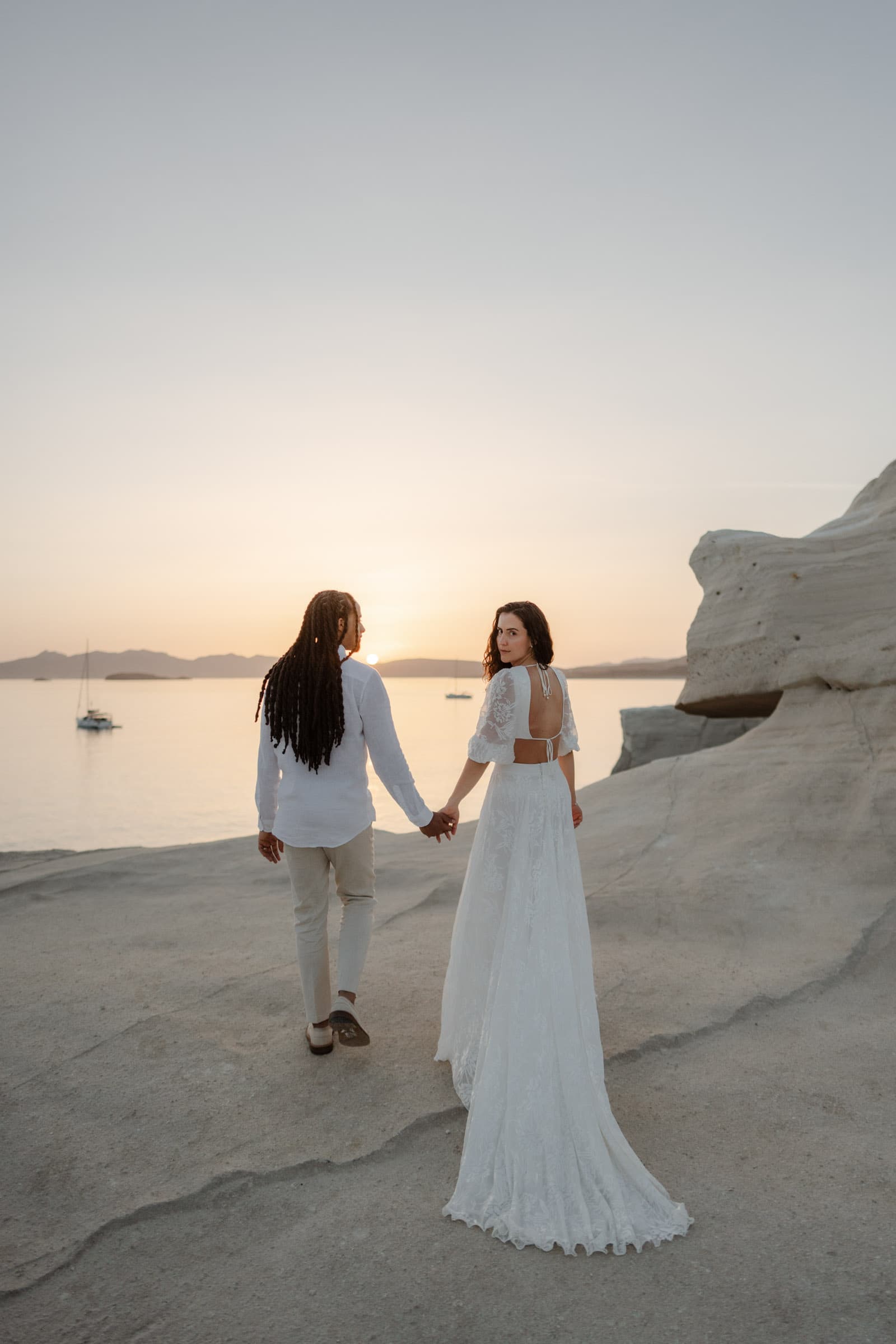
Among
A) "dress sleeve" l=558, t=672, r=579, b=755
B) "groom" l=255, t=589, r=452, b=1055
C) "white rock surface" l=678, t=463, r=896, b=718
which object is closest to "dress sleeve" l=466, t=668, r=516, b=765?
"dress sleeve" l=558, t=672, r=579, b=755

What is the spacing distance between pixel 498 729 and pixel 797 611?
16.4 ft

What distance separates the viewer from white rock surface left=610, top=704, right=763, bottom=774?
530 inches

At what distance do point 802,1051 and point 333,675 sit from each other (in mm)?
2797

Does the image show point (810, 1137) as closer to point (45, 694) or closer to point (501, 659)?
point (501, 659)

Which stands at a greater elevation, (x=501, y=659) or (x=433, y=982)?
(x=501, y=659)

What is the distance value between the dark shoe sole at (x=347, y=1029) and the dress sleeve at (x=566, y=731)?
1.54 metres

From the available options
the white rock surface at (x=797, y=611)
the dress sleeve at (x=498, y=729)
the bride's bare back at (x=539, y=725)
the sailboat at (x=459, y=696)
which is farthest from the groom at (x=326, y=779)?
the sailboat at (x=459, y=696)

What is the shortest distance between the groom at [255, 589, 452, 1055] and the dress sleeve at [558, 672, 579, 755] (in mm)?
607

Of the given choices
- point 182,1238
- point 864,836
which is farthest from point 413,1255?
point 864,836

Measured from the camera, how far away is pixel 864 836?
6.40 m

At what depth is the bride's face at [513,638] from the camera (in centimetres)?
→ 387

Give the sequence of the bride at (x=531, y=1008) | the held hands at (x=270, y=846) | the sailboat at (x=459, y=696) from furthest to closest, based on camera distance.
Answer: the sailboat at (x=459, y=696), the held hands at (x=270, y=846), the bride at (x=531, y=1008)

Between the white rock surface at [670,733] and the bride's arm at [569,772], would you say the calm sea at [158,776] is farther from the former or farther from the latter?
the bride's arm at [569,772]

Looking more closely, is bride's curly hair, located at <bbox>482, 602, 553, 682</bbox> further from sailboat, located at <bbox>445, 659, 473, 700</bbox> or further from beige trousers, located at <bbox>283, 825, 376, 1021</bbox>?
sailboat, located at <bbox>445, 659, 473, 700</bbox>
